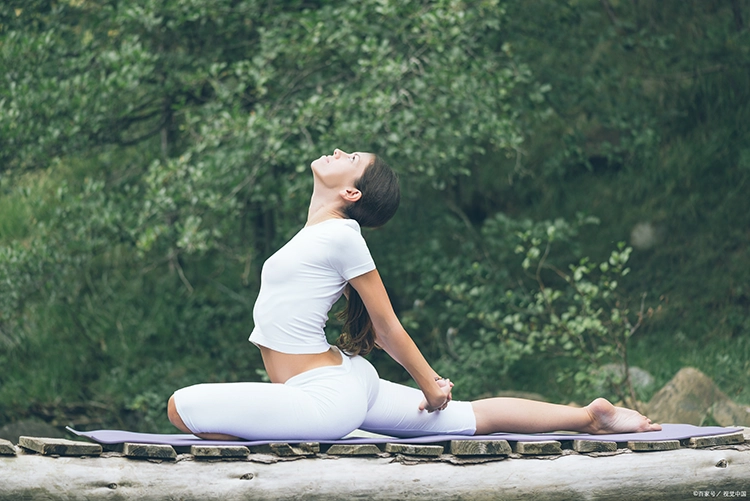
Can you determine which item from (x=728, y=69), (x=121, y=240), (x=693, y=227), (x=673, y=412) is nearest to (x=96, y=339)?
(x=121, y=240)

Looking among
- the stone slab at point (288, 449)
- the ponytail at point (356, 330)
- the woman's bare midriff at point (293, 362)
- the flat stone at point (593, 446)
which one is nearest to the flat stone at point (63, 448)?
the stone slab at point (288, 449)

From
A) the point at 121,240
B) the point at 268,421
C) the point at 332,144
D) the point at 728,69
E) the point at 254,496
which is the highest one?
the point at 728,69

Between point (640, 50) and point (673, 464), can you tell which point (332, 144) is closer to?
point (673, 464)

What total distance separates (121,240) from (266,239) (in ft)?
4.21

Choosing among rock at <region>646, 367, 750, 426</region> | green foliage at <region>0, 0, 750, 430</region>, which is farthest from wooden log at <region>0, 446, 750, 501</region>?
green foliage at <region>0, 0, 750, 430</region>

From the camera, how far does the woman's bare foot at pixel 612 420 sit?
11.5 feet

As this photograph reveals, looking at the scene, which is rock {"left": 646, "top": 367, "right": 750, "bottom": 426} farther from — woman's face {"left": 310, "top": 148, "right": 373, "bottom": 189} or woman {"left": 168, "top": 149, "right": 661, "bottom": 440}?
woman's face {"left": 310, "top": 148, "right": 373, "bottom": 189}

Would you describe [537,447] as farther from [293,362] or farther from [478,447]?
[293,362]

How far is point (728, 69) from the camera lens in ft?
26.3

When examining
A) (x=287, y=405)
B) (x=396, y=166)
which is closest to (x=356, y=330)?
(x=287, y=405)

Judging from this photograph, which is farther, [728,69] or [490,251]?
[728,69]

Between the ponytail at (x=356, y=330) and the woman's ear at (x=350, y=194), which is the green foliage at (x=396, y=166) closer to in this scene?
the ponytail at (x=356, y=330)

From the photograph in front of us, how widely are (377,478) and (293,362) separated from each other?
50 centimetres

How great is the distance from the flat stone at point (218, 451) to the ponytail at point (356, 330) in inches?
21.9
